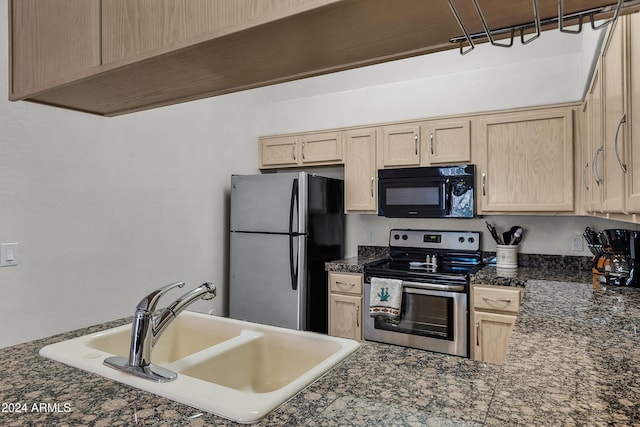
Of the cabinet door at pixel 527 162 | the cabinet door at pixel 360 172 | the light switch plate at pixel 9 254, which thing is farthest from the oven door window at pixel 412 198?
the light switch plate at pixel 9 254

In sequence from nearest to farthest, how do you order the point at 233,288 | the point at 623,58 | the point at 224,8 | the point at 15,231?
the point at 224,8
the point at 623,58
the point at 15,231
the point at 233,288

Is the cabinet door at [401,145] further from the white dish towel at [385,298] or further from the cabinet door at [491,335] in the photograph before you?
the cabinet door at [491,335]

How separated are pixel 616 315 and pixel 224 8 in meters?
1.72

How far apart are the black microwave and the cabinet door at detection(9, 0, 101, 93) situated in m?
2.52

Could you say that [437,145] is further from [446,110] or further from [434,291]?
[434,291]

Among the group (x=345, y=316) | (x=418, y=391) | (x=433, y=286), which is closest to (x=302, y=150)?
(x=345, y=316)

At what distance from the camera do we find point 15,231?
2148 millimetres

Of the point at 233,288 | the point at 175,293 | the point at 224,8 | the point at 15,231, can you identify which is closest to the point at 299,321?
the point at 233,288

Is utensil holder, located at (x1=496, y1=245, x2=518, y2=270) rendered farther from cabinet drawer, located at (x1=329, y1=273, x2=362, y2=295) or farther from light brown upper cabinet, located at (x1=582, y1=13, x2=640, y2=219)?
light brown upper cabinet, located at (x1=582, y1=13, x2=640, y2=219)

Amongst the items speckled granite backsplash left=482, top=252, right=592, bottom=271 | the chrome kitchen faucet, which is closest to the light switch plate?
the chrome kitchen faucet

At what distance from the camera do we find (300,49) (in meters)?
0.91

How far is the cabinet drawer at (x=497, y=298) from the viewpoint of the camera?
2486 millimetres

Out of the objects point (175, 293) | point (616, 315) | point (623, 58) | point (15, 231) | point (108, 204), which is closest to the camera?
point (623, 58)

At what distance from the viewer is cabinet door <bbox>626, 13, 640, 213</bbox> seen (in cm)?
107
